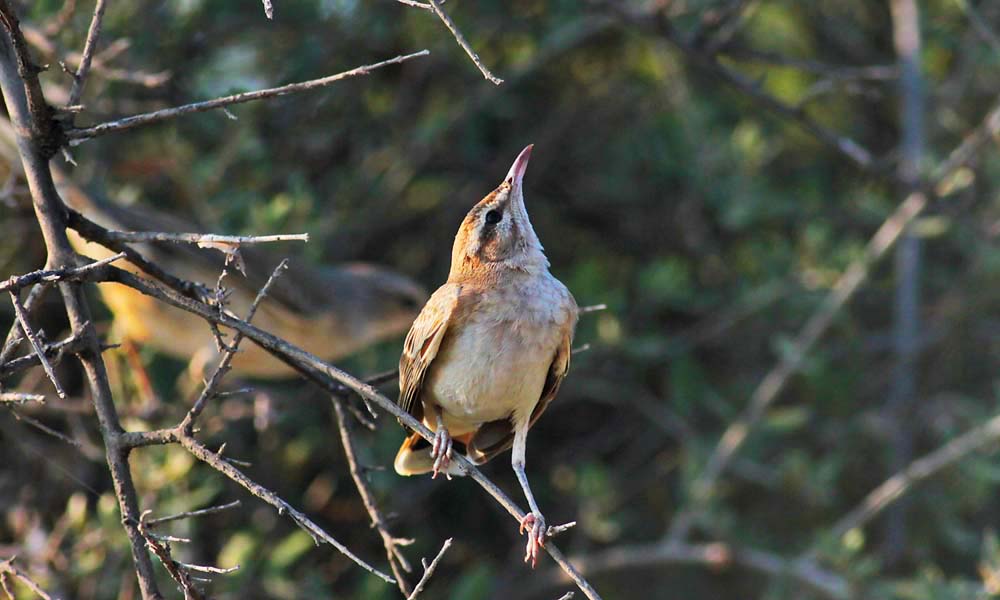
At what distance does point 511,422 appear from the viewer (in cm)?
364

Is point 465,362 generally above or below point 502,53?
above

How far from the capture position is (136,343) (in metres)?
5.50

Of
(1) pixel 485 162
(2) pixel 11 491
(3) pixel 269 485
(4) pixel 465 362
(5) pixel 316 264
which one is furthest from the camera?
(1) pixel 485 162

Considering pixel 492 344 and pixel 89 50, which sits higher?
pixel 89 50

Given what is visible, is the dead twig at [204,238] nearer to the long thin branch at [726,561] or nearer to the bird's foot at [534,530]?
the bird's foot at [534,530]

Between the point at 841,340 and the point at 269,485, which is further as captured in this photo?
the point at 841,340

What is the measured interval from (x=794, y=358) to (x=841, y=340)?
3.13ft

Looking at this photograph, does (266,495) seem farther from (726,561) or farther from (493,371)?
(726,561)

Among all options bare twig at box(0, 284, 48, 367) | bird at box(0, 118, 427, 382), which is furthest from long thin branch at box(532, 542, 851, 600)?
bare twig at box(0, 284, 48, 367)

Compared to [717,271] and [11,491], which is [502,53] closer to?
[717,271]

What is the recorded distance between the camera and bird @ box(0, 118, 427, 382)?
186 inches

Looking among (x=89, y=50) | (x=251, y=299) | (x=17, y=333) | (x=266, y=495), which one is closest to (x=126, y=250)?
(x=17, y=333)

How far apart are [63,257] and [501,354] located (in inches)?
50.9

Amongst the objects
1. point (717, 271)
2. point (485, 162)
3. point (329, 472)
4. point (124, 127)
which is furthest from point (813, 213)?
point (124, 127)
